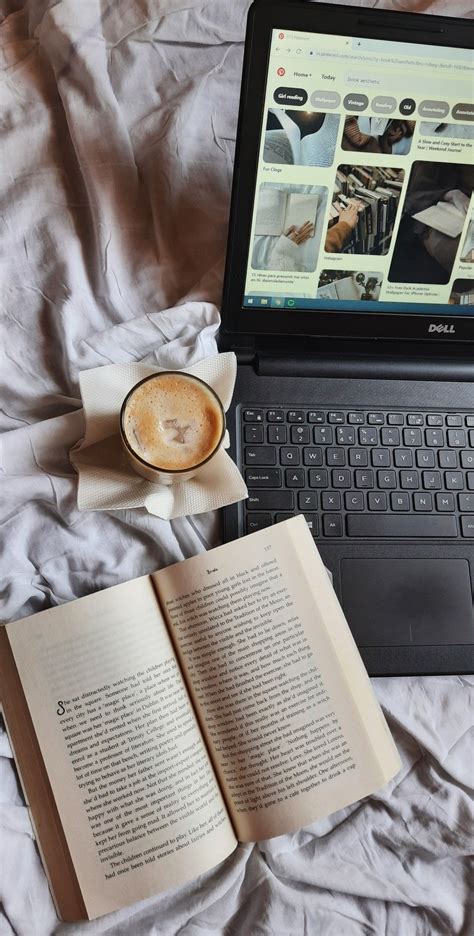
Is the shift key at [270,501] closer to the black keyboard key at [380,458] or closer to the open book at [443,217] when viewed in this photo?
the black keyboard key at [380,458]

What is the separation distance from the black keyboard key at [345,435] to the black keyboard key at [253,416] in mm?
68

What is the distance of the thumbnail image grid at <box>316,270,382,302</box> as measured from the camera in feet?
2.05

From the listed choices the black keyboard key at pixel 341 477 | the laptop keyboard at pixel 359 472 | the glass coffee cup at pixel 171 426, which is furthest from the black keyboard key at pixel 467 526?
the glass coffee cup at pixel 171 426

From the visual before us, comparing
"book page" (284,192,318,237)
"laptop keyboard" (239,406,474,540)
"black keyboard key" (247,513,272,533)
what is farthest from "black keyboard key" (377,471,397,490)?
"book page" (284,192,318,237)

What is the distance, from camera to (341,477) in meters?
0.65

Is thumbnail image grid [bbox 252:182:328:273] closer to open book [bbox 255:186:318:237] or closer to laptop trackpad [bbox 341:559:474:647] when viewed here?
→ open book [bbox 255:186:318:237]

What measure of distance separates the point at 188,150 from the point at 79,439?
0.30 meters

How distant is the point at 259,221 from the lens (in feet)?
1.94

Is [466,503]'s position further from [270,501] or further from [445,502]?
[270,501]

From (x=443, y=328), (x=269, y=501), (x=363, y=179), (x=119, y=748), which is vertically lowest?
(x=119, y=748)

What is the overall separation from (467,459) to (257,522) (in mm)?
197

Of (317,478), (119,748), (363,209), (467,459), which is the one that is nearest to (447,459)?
(467,459)

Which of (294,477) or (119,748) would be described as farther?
(294,477)

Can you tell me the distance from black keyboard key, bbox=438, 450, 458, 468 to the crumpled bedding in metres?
0.18
